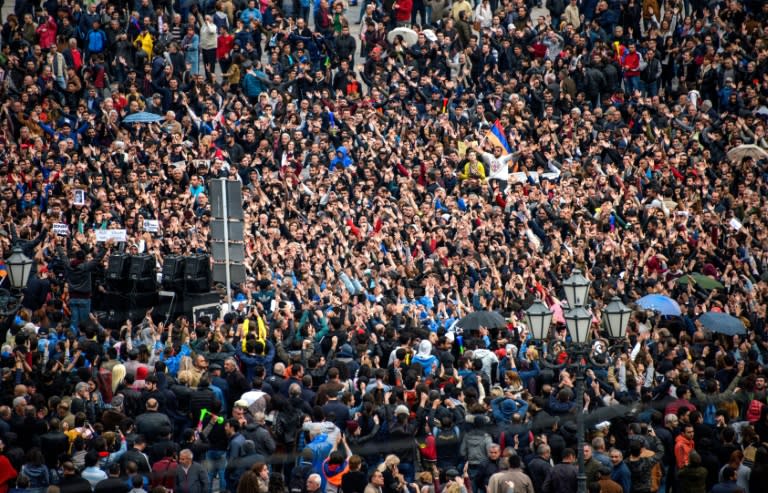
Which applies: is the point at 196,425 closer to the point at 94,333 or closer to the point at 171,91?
the point at 94,333

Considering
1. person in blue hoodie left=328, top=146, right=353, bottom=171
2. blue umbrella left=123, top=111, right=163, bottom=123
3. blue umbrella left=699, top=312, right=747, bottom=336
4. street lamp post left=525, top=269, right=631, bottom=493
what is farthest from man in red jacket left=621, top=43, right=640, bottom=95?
street lamp post left=525, top=269, right=631, bottom=493

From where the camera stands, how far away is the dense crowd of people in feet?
55.2

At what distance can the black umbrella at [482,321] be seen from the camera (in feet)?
70.2

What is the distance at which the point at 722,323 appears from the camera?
865 inches

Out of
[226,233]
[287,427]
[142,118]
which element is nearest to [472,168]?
[142,118]

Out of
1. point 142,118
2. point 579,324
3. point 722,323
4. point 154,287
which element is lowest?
point 722,323

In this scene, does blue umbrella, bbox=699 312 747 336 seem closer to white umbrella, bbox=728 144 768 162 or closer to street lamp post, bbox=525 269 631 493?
street lamp post, bbox=525 269 631 493

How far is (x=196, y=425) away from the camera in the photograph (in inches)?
690

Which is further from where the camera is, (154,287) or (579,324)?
(154,287)

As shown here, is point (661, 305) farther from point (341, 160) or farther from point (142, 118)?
point (142, 118)

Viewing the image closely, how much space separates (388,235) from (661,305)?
18.0 feet

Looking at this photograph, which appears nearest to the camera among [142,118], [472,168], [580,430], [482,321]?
[580,430]

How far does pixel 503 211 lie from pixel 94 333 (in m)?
10.4

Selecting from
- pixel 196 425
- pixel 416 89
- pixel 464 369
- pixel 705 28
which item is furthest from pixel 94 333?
pixel 705 28
